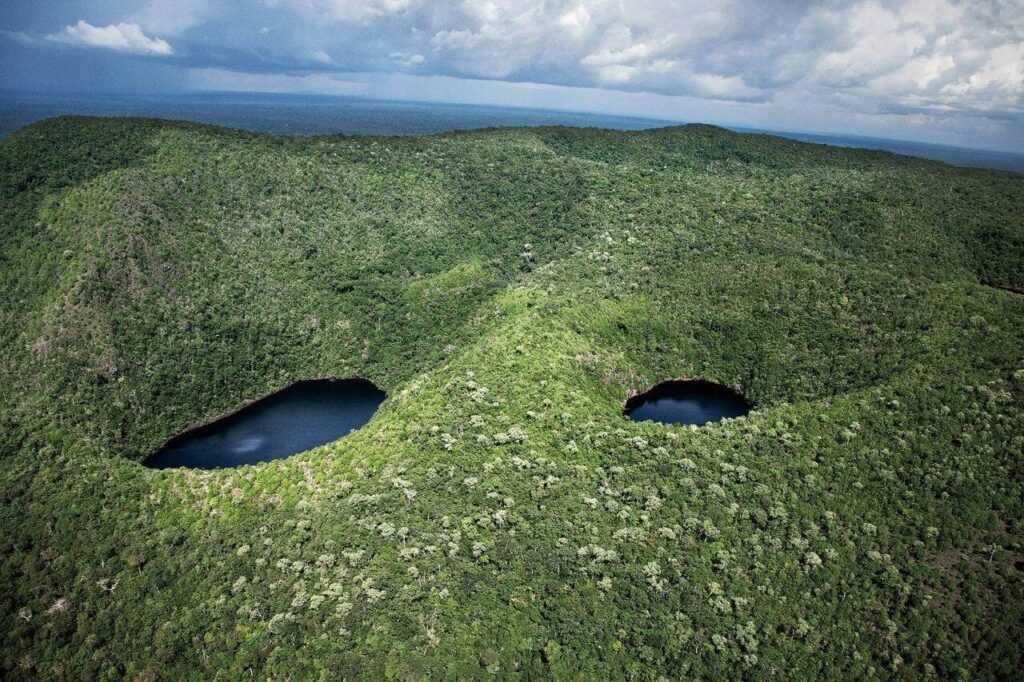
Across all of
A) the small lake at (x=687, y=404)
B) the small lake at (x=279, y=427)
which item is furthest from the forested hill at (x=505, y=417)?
the small lake at (x=687, y=404)

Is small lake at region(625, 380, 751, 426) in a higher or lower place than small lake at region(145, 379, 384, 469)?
higher

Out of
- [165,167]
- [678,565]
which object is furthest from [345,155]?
[678,565]

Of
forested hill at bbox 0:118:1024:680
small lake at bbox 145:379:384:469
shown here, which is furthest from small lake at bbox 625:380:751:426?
small lake at bbox 145:379:384:469

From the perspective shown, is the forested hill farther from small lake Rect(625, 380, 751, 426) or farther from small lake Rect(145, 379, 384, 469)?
small lake Rect(625, 380, 751, 426)

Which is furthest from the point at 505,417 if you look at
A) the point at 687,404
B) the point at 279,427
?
the point at 279,427

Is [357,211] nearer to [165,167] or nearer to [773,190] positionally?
[165,167]

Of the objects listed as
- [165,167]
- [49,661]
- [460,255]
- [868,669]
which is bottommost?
[49,661]

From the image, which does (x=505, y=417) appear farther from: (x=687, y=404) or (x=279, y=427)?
(x=279, y=427)
